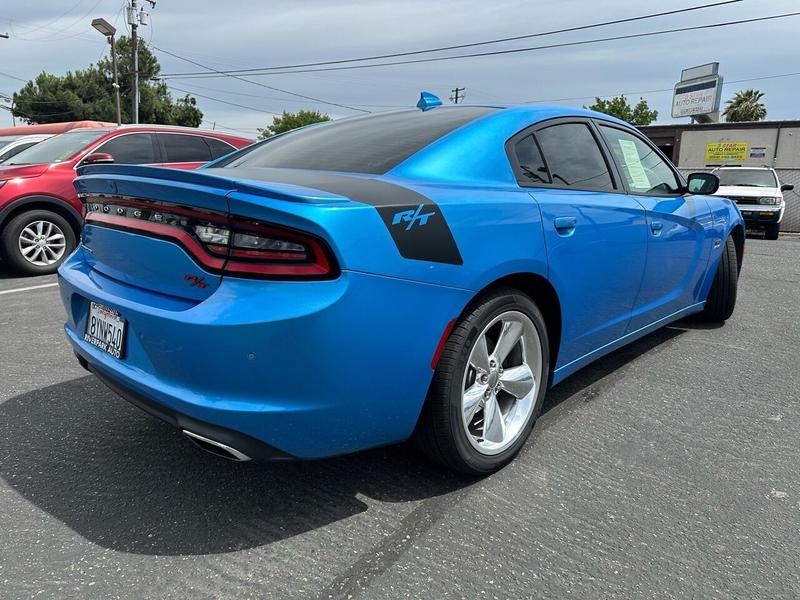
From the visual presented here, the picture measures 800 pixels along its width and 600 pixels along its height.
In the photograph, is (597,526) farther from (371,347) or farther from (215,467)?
(215,467)

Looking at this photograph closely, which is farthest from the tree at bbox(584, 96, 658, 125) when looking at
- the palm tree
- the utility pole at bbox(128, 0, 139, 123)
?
the utility pole at bbox(128, 0, 139, 123)

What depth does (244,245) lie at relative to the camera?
1.78 m

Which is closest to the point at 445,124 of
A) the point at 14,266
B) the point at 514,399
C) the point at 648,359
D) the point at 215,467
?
the point at 514,399

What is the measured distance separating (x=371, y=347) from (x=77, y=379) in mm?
2319

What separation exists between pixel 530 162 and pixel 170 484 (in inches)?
77.3

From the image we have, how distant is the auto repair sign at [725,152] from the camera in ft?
79.7

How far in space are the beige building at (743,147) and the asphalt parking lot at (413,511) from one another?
859 inches

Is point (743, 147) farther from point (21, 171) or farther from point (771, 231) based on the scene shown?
point (21, 171)

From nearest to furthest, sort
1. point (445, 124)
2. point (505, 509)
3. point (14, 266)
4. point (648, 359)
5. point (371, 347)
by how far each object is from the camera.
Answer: point (371, 347)
point (505, 509)
point (445, 124)
point (648, 359)
point (14, 266)

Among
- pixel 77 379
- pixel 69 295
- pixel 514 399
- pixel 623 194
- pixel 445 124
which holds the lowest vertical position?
pixel 77 379

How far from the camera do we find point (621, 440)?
108 inches

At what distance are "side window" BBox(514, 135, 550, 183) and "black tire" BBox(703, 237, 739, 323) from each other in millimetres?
2441

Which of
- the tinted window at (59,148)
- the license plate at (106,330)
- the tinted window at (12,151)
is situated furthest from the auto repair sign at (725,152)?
the license plate at (106,330)

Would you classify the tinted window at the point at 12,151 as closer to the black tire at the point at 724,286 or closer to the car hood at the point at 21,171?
the car hood at the point at 21,171
